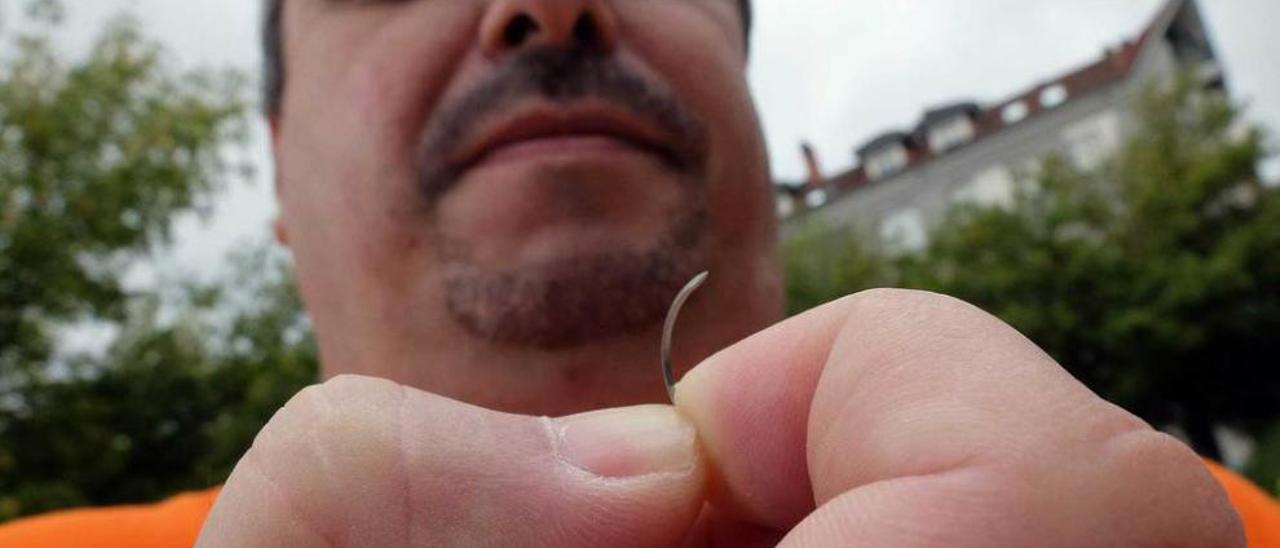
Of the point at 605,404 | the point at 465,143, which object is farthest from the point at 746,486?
the point at 465,143

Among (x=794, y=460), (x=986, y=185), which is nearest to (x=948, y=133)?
(x=986, y=185)

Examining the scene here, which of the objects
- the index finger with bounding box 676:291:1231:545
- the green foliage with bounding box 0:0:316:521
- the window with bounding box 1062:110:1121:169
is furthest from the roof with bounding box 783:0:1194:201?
the index finger with bounding box 676:291:1231:545

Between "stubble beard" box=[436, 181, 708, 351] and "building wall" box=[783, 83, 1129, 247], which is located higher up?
"stubble beard" box=[436, 181, 708, 351]

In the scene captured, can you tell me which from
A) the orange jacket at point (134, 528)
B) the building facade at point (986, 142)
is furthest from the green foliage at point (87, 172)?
the building facade at point (986, 142)

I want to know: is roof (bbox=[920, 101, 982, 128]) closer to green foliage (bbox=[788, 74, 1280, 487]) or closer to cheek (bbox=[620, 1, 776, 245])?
green foliage (bbox=[788, 74, 1280, 487])

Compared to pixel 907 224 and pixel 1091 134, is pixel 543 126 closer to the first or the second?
pixel 1091 134

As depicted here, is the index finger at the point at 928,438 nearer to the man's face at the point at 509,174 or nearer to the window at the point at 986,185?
the man's face at the point at 509,174
